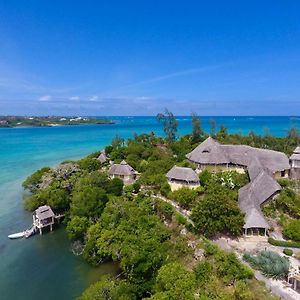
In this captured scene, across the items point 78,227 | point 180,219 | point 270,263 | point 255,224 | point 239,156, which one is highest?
point 239,156

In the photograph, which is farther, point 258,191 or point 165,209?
point 165,209

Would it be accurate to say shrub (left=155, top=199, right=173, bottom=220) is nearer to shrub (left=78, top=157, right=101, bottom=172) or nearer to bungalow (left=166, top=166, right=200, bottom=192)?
bungalow (left=166, top=166, right=200, bottom=192)

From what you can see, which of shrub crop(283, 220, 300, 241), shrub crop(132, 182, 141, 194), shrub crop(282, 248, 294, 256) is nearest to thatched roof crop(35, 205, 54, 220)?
shrub crop(132, 182, 141, 194)

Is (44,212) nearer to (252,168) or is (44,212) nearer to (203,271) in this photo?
(203,271)

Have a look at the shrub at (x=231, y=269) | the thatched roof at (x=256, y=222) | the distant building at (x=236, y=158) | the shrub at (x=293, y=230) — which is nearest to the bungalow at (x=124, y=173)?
the distant building at (x=236, y=158)

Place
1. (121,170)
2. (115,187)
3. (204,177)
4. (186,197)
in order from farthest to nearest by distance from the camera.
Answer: (121,170) → (115,187) → (204,177) → (186,197)

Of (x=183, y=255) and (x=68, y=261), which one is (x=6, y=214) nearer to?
(x=68, y=261)

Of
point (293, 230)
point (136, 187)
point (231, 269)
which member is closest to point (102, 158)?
point (136, 187)
